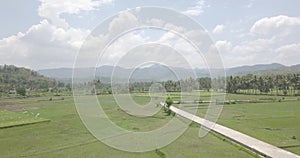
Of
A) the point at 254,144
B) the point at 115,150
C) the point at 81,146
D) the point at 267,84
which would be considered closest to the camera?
the point at 115,150

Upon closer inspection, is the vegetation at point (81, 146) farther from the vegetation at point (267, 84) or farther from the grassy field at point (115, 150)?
the vegetation at point (267, 84)

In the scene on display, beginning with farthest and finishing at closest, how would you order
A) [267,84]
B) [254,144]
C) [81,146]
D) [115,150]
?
1. [267,84]
2. [81,146]
3. [254,144]
4. [115,150]

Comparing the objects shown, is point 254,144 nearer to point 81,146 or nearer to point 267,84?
point 81,146

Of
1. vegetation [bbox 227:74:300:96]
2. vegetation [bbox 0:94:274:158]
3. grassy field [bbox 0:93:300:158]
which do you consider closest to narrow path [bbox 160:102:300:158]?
grassy field [bbox 0:93:300:158]

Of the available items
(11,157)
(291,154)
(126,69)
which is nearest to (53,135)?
(11,157)

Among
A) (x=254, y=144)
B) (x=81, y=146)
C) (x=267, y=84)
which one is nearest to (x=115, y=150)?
(x=81, y=146)

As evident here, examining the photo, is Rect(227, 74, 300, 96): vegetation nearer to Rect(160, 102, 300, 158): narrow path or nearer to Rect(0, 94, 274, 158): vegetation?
Rect(160, 102, 300, 158): narrow path

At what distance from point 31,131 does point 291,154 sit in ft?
53.9

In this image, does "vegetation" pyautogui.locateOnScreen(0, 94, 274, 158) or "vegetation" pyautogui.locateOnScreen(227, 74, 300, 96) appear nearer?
"vegetation" pyautogui.locateOnScreen(0, 94, 274, 158)

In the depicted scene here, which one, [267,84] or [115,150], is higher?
[267,84]

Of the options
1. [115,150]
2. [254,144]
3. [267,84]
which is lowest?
[115,150]

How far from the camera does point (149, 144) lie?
17016mm

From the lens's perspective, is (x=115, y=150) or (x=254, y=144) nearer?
(x=115, y=150)

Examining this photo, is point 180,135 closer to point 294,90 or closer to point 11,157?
point 11,157
